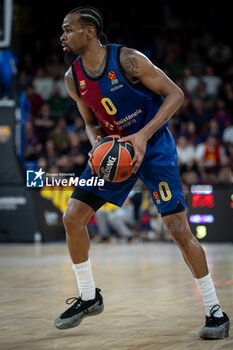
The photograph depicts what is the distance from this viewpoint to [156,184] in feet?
13.2

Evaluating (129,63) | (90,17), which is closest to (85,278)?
(129,63)

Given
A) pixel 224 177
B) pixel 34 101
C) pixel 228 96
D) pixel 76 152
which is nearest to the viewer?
pixel 224 177

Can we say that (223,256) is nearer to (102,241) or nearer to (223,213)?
(223,213)

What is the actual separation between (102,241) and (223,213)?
112 inches

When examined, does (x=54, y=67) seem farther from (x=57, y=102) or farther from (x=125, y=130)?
(x=125, y=130)

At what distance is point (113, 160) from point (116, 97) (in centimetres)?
49

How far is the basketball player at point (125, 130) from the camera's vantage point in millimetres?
3953

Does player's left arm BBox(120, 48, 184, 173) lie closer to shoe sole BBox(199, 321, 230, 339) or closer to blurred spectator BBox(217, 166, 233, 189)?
shoe sole BBox(199, 321, 230, 339)

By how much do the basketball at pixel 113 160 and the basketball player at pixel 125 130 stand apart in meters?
0.05

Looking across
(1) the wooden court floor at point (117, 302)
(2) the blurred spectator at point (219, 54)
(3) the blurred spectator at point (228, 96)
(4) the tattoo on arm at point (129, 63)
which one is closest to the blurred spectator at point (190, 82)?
(3) the blurred spectator at point (228, 96)

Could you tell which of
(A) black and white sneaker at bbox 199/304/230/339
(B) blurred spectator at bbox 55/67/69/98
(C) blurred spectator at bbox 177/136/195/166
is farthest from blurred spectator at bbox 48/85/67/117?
(A) black and white sneaker at bbox 199/304/230/339

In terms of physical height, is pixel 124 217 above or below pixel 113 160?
below

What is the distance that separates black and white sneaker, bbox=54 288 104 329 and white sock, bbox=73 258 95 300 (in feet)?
0.13

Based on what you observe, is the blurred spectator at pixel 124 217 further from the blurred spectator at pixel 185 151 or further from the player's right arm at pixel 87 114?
the player's right arm at pixel 87 114
